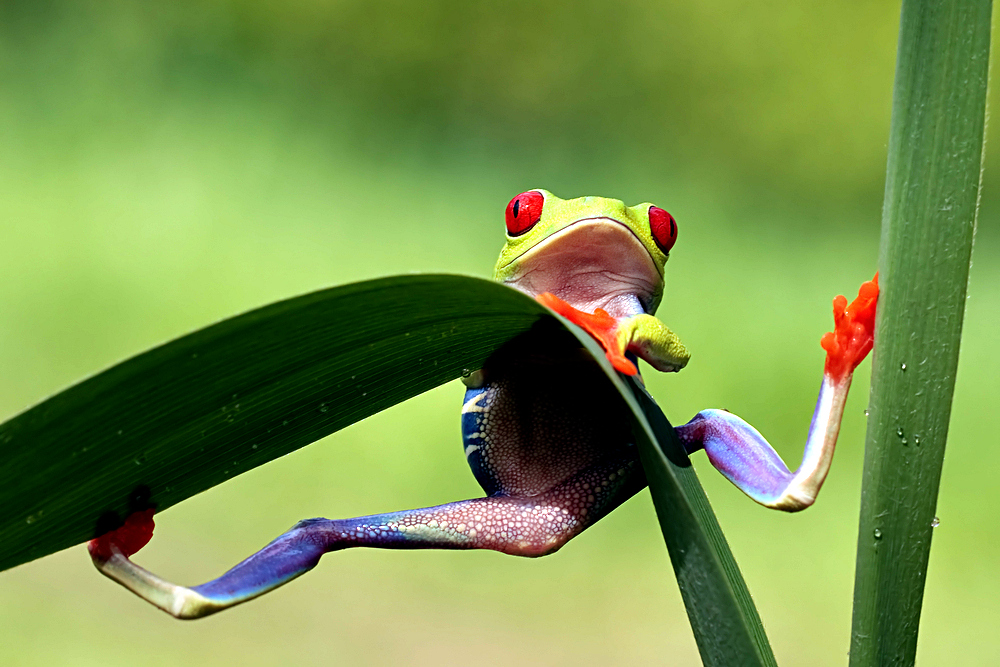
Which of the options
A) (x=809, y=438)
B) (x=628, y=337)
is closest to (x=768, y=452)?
(x=809, y=438)

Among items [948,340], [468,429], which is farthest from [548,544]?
[948,340]

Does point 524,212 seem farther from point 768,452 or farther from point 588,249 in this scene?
point 768,452

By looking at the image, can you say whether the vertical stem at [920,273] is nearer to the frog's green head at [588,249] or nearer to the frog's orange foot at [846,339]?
the frog's orange foot at [846,339]

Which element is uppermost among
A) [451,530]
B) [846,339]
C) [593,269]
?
[593,269]

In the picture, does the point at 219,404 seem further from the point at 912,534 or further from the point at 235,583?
the point at 912,534

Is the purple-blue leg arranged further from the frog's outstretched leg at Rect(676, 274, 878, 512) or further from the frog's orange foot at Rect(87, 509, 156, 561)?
the frog's orange foot at Rect(87, 509, 156, 561)

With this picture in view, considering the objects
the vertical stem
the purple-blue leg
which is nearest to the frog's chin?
the purple-blue leg

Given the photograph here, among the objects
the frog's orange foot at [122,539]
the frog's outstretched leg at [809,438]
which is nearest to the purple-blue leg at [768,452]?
the frog's outstretched leg at [809,438]
